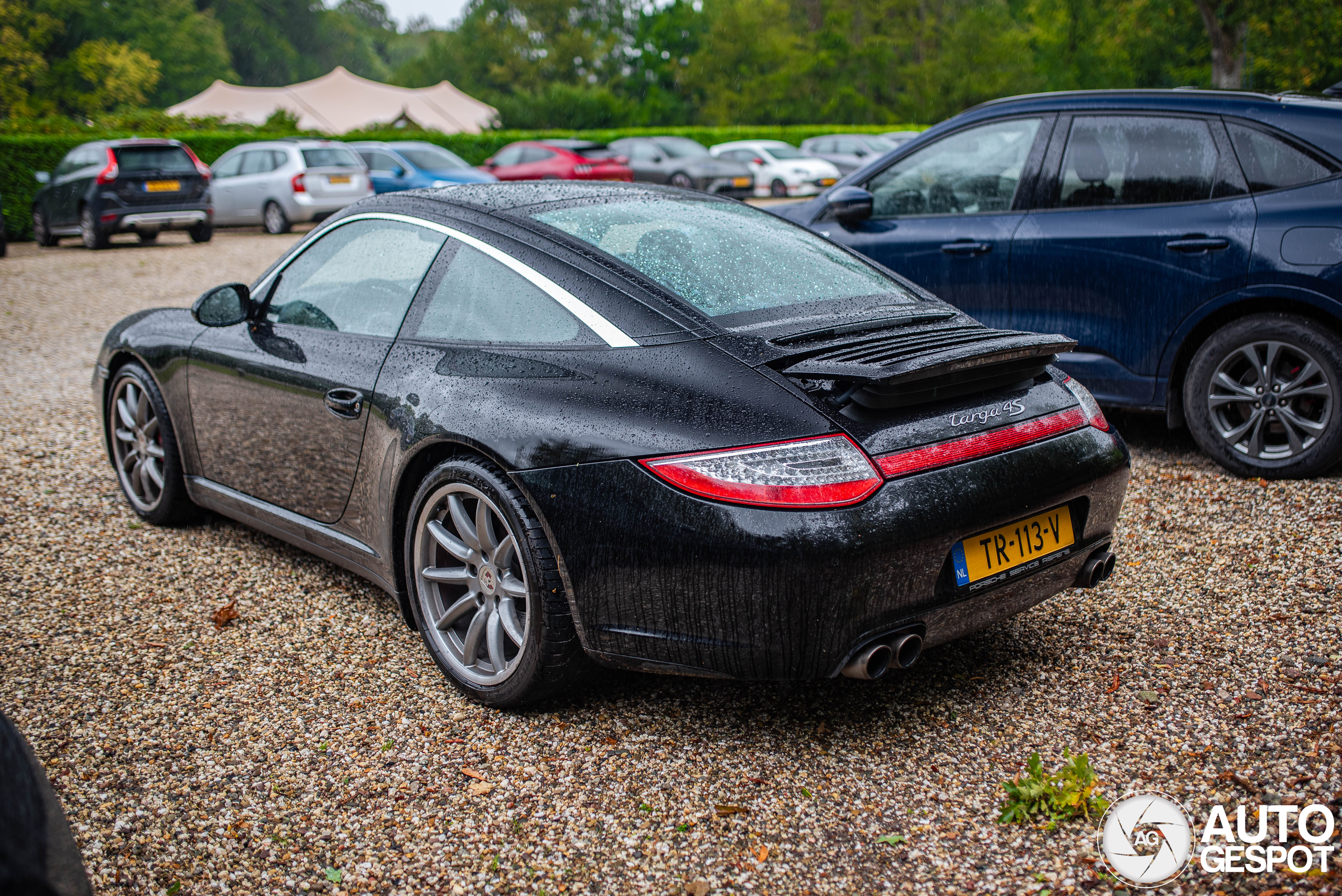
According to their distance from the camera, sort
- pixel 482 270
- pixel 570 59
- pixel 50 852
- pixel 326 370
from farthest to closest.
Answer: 1. pixel 570 59
2. pixel 326 370
3. pixel 482 270
4. pixel 50 852

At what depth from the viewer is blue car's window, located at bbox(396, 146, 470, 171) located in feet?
62.1

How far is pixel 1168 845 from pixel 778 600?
101cm

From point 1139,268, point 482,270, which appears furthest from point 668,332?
point 1139,268

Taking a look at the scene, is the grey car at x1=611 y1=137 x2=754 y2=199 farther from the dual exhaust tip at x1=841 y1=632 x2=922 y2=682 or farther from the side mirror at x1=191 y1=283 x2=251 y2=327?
the dual exhaust tip at x1=841 y1=632 x2=922 y2=682

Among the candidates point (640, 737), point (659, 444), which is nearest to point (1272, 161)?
point (659, 444)

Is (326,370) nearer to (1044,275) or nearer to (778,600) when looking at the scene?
(778,600)

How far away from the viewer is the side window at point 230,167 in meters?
19.5

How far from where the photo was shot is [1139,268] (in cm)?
484

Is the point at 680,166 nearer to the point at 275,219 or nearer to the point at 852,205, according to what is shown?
the point at 275,219

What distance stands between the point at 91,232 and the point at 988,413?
18.1 meters

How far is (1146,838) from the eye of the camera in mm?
2332

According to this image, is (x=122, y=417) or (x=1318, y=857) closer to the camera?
(x=1318, y=857)

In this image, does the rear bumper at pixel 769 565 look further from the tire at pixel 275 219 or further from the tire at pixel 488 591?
the tire at pixel 275 219

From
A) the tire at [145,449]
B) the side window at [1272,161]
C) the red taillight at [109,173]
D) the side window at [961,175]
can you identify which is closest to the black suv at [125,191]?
the red taillight at [109,173]
